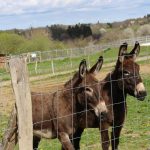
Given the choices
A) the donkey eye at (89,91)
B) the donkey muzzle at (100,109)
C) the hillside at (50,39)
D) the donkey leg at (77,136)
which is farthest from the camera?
the hillside at (50,39)

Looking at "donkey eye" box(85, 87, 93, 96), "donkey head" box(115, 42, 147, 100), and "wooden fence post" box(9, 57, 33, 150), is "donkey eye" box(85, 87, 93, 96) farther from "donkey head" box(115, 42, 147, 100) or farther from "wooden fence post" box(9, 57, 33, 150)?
"wooden fence post" box(9, 57, 33, 150)

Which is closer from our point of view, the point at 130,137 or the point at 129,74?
the point at 129,74

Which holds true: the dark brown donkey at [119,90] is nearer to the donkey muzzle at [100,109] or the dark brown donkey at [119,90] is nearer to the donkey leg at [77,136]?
the donkey leg at [77,136]

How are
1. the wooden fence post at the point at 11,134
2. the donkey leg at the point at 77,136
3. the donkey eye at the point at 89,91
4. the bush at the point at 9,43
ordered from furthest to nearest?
the bush at the point at 9,43, the donkey leg at the point at 77,136, the donkey eye at the point at 89,91, the wooden fence post at the point at 11,134

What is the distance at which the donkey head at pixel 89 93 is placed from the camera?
239 inches

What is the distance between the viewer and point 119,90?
7047 mm

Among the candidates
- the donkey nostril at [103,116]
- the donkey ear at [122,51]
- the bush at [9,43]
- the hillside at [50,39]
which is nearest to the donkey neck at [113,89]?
the donkey ear at [122,51]

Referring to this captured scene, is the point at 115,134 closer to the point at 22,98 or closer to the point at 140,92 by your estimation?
the point at 140,92

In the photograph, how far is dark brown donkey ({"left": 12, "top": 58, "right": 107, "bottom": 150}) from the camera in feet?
19.1

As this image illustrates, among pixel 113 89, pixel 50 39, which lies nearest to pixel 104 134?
pixel 113 89

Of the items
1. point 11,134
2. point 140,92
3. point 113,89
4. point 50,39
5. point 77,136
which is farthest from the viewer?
point 50,39

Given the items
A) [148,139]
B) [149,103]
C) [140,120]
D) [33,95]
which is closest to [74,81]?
[33,95]

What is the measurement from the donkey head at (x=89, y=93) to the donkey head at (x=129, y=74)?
732 millimetres

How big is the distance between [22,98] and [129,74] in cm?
248
